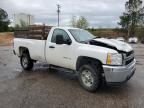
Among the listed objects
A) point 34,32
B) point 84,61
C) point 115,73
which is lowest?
point 115,73

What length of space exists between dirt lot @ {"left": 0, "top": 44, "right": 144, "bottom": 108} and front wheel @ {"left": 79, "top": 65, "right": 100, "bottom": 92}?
0.18 metres

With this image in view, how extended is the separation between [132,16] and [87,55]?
66.7m

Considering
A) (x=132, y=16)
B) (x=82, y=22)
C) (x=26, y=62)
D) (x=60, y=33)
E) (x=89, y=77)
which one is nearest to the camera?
(x=89, y=77)

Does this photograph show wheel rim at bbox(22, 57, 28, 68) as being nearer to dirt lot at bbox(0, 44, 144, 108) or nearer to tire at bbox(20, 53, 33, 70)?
tire at bbox(20, 53, 33, 70)

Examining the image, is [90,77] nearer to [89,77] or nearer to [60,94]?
[89,77]

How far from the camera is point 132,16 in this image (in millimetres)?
69250

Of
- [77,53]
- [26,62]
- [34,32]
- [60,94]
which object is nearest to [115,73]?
[77,53]

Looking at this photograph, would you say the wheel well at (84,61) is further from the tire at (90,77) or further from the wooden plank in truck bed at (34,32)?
the wooden plank in truck bed at (34,32)

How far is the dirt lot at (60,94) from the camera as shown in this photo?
17.6ft

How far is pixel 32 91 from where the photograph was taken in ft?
21.1

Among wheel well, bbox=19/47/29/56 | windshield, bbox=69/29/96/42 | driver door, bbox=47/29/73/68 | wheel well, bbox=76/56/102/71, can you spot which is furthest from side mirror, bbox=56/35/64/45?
wheel well, bbox=19/47/29/56

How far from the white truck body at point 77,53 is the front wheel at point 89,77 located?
30 cm

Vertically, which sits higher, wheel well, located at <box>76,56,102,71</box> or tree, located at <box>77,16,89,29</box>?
tree, located at <box>77,16,89,29</box>

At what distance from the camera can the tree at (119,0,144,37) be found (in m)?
69.2
